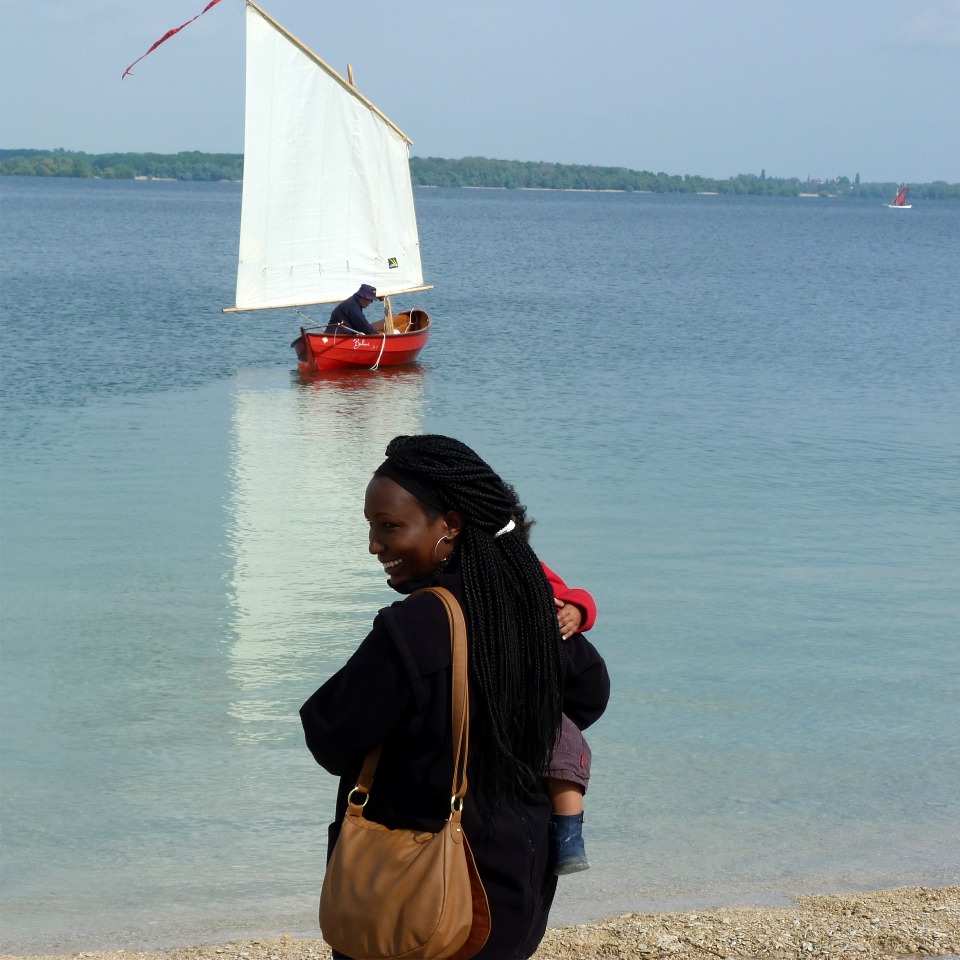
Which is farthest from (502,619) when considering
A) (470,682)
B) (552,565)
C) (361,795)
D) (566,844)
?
(552,565)

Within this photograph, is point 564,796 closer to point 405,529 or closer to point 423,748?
point 423,748

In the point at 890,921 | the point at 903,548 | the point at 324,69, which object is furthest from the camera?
the point at 324,69

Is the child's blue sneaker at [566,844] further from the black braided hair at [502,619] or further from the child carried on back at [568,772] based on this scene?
the black braided hair at [502,619]

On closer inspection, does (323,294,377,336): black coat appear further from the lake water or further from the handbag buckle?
the handbag buckle

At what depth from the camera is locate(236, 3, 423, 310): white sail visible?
77.0 feet

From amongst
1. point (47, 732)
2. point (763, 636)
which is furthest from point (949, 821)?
point (47, 732)

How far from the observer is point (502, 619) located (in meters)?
2.30

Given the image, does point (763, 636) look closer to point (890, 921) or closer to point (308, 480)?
point (890, 921)

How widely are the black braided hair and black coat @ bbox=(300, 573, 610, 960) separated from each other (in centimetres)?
4

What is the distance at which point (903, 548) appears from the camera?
10750 mm

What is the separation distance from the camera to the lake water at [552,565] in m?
5.41

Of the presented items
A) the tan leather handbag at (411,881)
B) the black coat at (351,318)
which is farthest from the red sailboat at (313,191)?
the tan leather handbag at (411,881)

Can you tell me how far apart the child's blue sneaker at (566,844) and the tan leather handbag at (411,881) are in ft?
0.91

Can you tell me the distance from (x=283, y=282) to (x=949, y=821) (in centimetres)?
1984
